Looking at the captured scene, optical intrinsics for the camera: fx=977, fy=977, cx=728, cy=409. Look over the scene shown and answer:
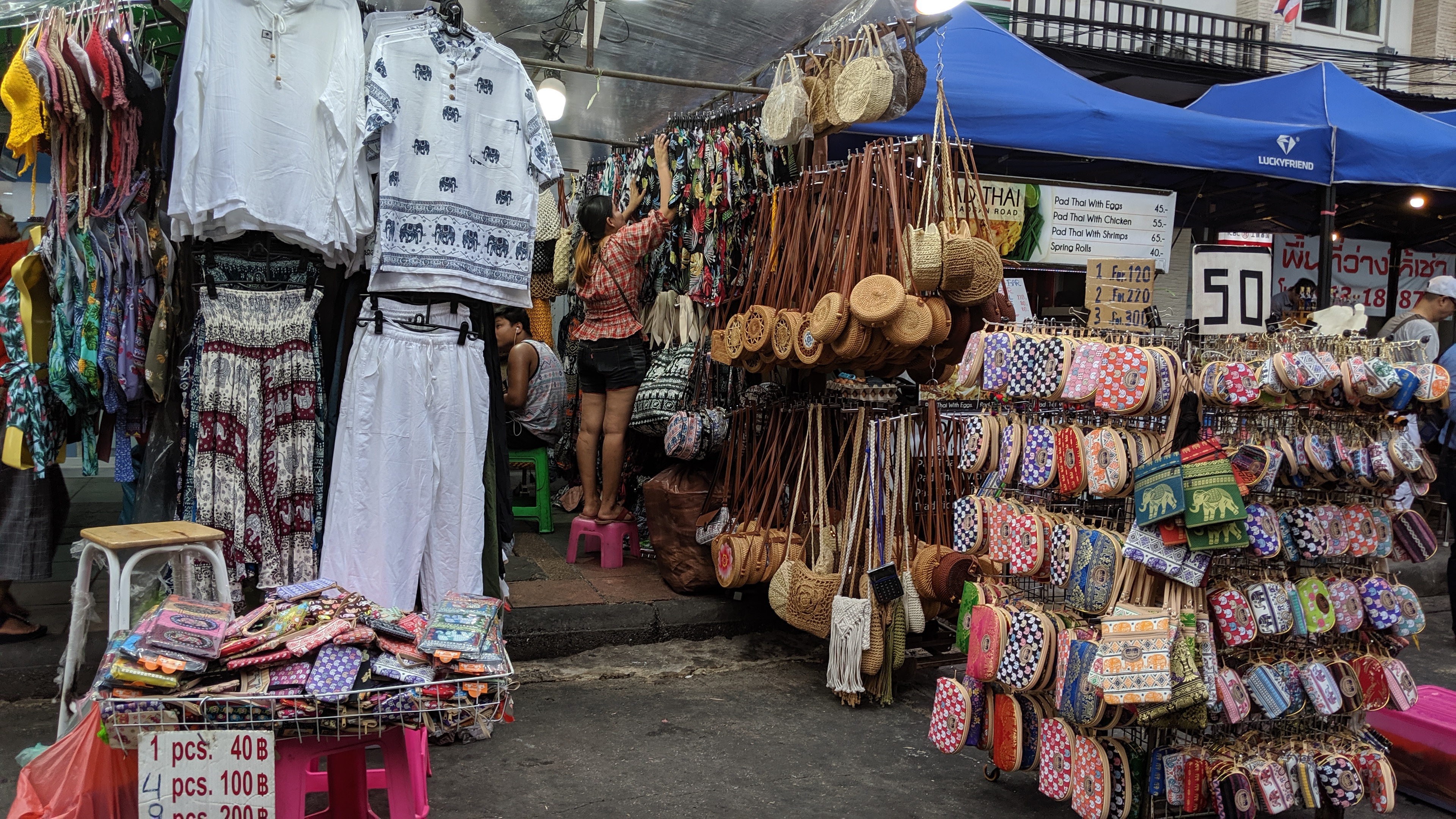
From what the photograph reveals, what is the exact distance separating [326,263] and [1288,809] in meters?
3.96

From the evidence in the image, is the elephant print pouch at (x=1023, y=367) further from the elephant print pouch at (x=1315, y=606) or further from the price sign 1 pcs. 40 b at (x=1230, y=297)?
the elephant print pouch at (x=1315, y=606)

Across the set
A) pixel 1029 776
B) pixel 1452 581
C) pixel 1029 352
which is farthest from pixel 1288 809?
pixel 1452 581

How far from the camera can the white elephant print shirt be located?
3.71 m

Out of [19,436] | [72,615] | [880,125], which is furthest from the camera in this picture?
[880,125]

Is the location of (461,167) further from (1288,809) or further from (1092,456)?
(1288,809)

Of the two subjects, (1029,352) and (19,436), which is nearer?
(1029,352)

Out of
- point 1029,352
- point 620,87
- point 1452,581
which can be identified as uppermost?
point 620,87

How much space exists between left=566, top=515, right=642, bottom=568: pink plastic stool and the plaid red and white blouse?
109 cm

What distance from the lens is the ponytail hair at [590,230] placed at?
5527mm

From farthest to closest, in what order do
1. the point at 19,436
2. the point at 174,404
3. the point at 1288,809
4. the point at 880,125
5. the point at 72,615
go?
the point at 880,125 < the point at 174,404 < the point at 19,436 < the point at 1288,809 < the point at 72,615

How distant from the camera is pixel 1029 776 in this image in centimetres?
358

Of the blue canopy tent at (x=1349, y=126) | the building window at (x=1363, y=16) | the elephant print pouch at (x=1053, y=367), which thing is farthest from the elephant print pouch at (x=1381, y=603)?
the building window at (x=1363, y=16)

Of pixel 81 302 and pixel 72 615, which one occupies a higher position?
pixel 81 302

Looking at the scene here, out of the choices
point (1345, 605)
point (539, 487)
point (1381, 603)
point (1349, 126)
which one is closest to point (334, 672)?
point (1345, 605)
